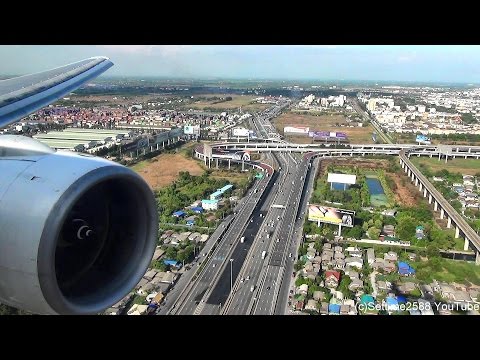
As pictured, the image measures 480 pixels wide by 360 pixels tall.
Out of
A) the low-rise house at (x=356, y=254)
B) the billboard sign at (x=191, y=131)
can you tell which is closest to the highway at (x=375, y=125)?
the billboard sign at (x=191, y=131)

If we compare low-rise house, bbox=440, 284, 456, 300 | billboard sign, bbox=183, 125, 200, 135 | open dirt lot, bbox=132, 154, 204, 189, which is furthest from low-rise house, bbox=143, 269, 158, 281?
billboard sign, bbox=183, 125, 200, 135

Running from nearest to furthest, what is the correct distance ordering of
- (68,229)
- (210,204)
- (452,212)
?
(68,229) → (452,212) → (210,204)

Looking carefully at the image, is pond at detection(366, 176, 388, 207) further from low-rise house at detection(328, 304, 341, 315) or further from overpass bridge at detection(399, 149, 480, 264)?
low-rise house at detection(328, 304, 341, 315)

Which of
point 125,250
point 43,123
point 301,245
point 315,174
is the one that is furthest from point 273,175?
point 43,123

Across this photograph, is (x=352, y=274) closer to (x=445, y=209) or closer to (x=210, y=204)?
(x=445, y=209)

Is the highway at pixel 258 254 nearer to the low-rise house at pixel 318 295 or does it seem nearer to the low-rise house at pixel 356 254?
the low-rise house at pixel 318 295

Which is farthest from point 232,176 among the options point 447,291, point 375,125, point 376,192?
point 375,125

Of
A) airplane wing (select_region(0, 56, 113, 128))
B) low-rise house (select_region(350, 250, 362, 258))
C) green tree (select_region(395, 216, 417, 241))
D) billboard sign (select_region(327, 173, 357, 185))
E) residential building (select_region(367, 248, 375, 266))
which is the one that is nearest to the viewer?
airplane wing (select_region(0, 56, 113, 128))
